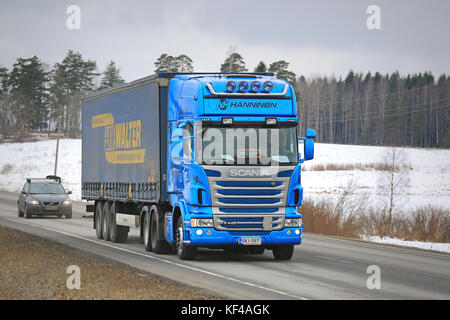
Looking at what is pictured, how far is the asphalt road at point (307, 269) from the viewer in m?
12.9

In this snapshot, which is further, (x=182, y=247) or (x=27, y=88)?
(x=27, y=88)

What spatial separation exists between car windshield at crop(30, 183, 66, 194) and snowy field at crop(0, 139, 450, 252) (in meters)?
14.6

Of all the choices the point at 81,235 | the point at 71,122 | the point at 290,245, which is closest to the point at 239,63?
the point at 71,122

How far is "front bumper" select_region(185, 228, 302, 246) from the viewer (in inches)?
667

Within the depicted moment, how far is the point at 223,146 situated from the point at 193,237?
2.04 metres

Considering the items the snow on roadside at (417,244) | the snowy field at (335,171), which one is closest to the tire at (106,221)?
the snow on roadside at (417,244)

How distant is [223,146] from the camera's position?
17.1m

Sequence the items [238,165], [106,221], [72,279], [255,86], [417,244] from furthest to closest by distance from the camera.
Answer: [417,244] < [106,221] < [255,86] < [238,165] < [72,279]

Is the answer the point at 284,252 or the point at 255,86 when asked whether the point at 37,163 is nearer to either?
the point at 284,252

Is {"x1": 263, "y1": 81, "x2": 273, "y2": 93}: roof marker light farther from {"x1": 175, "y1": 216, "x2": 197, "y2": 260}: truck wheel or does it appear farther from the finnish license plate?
{"x1": 175, "y1": 216, "x2": 197, "y2": 260}: truck wheel

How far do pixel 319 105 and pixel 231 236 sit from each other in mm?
139759

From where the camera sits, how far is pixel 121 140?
73.7 feet

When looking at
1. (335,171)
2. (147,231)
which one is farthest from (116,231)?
(335,171)

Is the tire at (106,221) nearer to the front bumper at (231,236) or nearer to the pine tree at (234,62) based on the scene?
the front bumper at (231,236)
